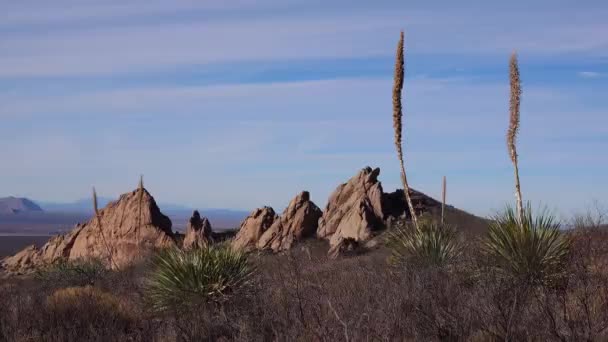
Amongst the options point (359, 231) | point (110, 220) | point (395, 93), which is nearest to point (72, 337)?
point (395, 93)

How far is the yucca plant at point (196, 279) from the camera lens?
14555 mm

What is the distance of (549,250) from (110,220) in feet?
103

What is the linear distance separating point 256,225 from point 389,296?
28.0 m

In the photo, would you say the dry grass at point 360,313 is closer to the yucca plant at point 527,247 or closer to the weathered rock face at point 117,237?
the yucca plant at point 527,247

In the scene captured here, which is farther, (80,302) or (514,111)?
(514,111)

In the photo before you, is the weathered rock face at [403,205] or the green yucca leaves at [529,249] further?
the weathered rock face at [403,205]

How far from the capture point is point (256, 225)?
3894 centimetres

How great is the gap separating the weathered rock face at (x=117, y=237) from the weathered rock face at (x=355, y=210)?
25.9 ft

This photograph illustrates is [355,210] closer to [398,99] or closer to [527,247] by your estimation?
[398,99]

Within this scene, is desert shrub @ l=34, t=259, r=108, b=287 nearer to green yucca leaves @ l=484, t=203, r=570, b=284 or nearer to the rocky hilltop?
the rocky hilltop

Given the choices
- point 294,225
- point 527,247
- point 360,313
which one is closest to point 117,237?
point 294,225

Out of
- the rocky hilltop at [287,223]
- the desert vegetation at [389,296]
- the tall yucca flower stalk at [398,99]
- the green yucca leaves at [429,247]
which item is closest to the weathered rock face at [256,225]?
the rocky hilltop at [287,223]

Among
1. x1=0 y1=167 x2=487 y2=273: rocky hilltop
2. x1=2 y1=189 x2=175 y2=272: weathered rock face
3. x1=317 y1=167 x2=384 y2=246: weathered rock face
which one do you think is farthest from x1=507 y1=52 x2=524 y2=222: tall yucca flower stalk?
x1=2 y1=189 x2=175 y2=272: weathered rock face

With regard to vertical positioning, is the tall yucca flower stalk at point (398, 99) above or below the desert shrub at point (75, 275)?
above
